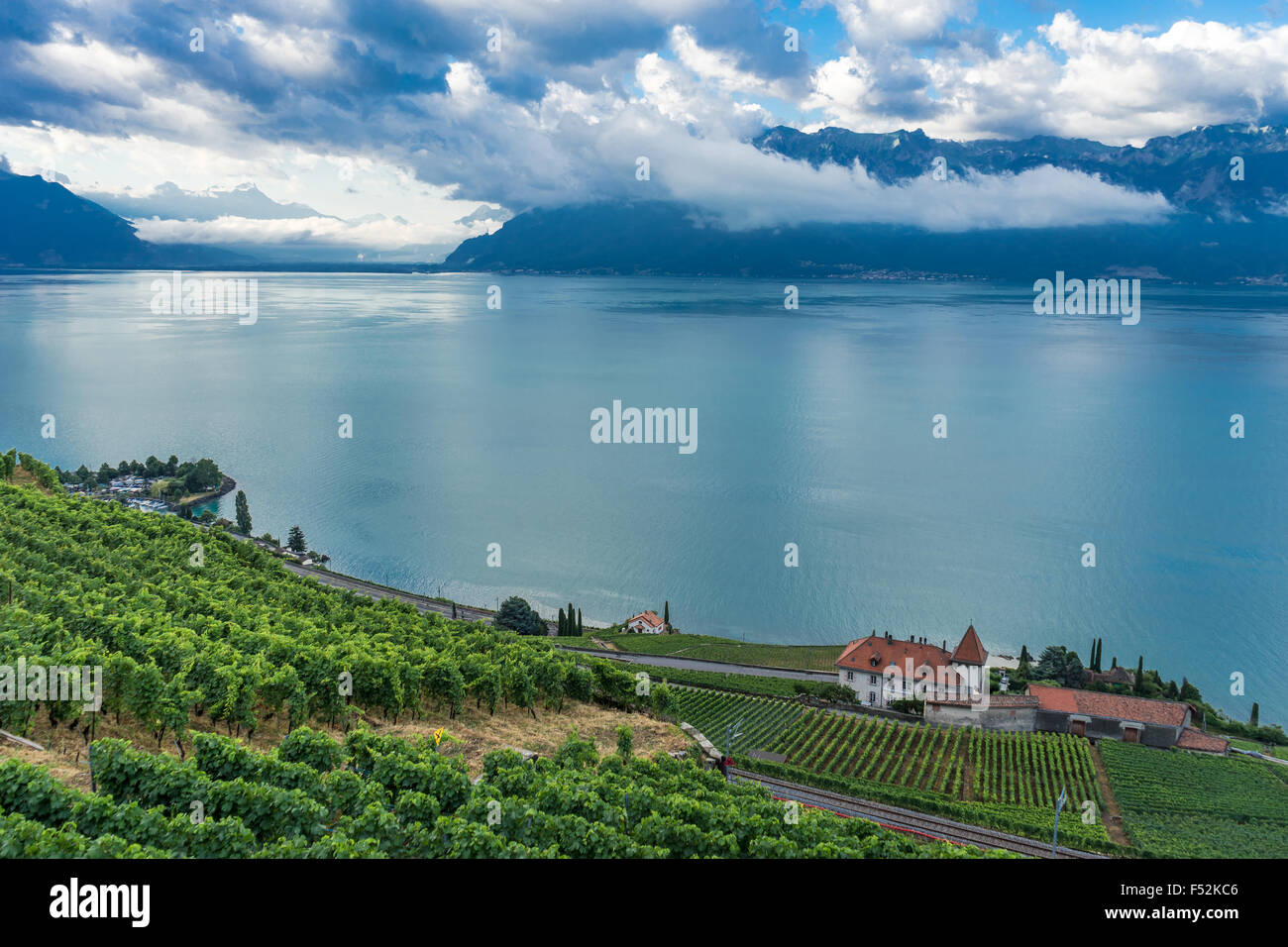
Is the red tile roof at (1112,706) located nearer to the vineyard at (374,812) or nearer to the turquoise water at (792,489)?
the turquoise water at (792,489)

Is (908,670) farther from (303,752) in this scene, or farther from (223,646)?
(303,752)

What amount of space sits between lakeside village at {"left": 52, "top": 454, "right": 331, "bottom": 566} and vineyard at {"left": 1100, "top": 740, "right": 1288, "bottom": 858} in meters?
68.1

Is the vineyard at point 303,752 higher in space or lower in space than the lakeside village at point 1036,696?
higher

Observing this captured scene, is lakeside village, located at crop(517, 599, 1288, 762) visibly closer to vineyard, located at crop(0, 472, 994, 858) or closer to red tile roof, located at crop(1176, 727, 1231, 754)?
red tile roof, located at crop(1176, 727, 1231, 754)

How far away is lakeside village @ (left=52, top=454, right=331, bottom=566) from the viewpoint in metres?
82.6

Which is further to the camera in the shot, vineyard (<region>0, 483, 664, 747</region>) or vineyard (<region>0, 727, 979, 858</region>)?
vineyard (<region>0, 483, 664, 747</region>)

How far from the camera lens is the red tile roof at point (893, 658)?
57375 mm

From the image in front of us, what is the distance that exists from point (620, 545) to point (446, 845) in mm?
68348

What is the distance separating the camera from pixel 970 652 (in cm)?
5903

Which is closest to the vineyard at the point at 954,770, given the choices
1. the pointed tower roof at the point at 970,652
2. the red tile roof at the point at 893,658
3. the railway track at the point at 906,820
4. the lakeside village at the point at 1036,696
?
the railway track at the point at 906,820

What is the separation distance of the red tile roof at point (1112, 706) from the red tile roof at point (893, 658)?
642 cm

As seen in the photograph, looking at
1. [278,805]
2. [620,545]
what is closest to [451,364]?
[620,545]

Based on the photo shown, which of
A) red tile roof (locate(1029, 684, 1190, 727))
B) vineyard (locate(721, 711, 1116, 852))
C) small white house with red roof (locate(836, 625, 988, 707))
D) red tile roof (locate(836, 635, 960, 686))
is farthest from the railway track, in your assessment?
red tile roof (locate(1029, 684, 1190, 727))

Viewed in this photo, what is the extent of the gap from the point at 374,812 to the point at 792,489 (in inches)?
3472
